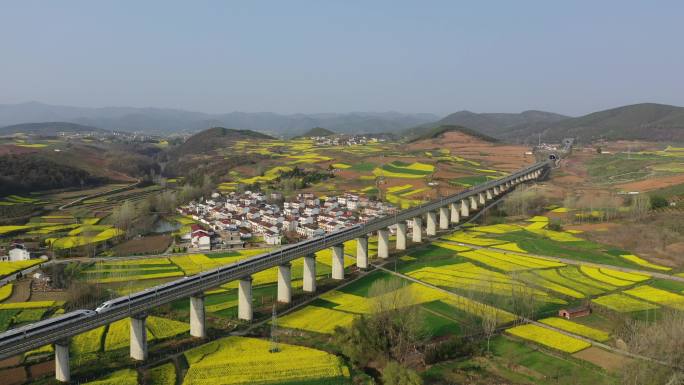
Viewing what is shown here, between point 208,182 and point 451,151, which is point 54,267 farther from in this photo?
point 451,151

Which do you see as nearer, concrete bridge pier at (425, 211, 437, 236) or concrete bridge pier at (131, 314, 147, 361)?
concrete bridge pier at (131, 314, 147, 361)

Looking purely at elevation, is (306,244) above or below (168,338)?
above

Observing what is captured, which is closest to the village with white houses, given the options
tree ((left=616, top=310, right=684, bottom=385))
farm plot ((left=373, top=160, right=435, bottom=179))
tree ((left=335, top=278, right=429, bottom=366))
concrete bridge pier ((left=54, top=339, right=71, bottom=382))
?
farm plot ((left=373, top=160, right=435, bottom=179))

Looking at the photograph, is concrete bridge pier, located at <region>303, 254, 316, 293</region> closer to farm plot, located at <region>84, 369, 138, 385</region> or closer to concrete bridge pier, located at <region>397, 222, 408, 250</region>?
farm plot, located at <region>84, 369, 138, 385</region>

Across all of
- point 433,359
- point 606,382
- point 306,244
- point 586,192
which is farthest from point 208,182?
point 606,382

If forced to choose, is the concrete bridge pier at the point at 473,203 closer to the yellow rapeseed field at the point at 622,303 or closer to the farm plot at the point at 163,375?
the yellow rapeseed field at the point at 622,303

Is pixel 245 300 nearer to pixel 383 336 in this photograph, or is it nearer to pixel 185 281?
pixel 185 281
